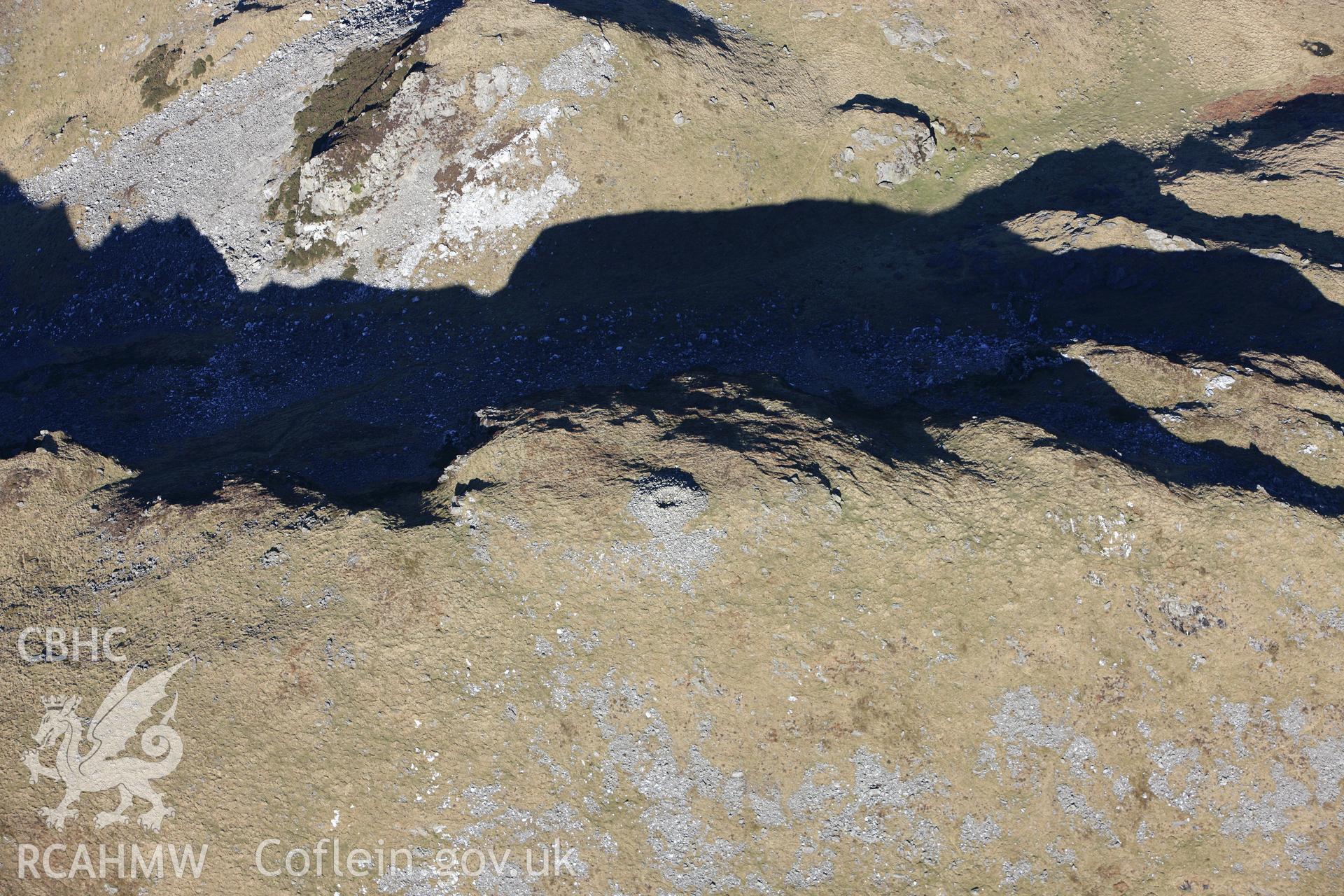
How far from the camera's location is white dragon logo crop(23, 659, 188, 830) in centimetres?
2642

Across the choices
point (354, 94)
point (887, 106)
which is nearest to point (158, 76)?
point (354, 94)

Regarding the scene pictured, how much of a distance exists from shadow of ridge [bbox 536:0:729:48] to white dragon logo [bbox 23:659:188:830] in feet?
160

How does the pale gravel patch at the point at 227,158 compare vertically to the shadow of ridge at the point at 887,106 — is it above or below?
below

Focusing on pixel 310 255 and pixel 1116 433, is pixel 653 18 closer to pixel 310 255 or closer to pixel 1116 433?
pixel 310 255

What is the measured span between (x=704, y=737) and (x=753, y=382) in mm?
16634

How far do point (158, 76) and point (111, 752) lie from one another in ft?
194

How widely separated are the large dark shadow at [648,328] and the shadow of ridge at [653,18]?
15.4 m

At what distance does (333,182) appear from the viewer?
51.3 m

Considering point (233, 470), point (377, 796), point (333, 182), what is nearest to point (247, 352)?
point (333, 182)

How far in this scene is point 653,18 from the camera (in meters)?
58.1

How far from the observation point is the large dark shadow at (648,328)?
3928 centimetres

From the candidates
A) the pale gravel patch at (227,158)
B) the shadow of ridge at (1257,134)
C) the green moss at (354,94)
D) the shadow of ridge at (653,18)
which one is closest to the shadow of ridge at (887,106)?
the shadow of ridge at (653,18)

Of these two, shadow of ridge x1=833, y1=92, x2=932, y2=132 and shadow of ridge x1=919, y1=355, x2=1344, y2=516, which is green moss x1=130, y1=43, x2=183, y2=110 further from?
shadow of ridge x1=919, y1=355, x2=1344, y2=516

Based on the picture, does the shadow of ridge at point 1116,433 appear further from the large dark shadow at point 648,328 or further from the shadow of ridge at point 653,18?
the shadow of ridge at point 653,18
